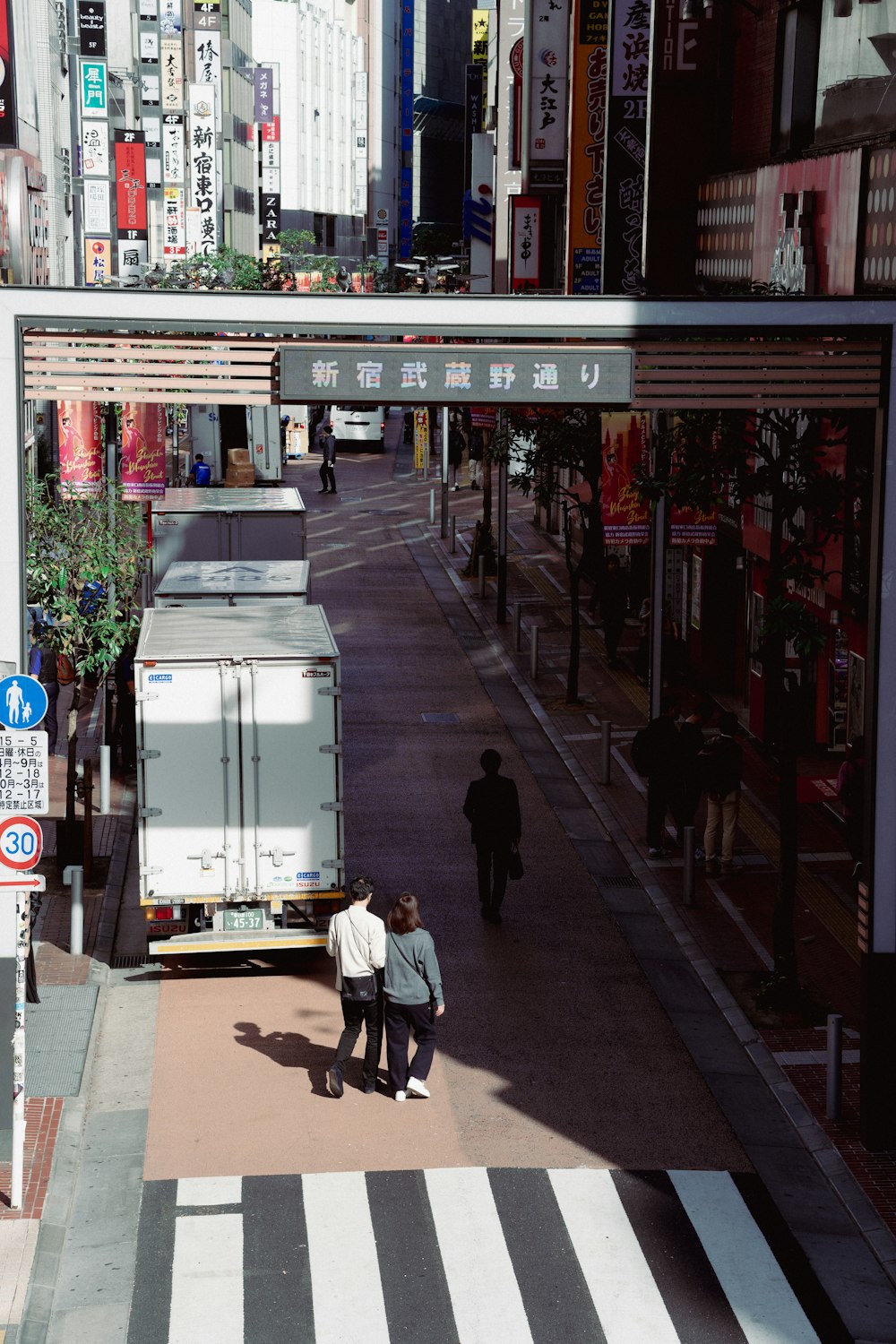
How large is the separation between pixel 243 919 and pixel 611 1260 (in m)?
5.50

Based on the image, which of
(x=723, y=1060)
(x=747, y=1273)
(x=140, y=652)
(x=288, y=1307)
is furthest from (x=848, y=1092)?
(x=140, y=652)

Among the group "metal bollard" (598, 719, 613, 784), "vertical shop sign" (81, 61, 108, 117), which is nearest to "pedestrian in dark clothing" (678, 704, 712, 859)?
"metal bollard" (598, 719, 613, 784)

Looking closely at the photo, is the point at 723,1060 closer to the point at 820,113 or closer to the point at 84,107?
the point at 820,113

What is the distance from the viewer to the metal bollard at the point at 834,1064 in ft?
40.3

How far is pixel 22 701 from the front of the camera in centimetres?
1130

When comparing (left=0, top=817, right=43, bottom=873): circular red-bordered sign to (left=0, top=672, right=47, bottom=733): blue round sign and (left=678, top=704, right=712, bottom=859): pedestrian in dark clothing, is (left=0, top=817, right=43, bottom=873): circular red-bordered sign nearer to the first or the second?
(left=0, top=672, right=47, bottom=733): blue round sign

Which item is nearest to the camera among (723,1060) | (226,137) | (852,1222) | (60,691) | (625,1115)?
(852,1222)

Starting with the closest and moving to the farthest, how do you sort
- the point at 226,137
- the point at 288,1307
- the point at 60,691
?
the point at 288,1307
the point at 60,691
the point at 226,137

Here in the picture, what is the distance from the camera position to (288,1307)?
9.89 metres

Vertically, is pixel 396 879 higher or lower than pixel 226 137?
lower

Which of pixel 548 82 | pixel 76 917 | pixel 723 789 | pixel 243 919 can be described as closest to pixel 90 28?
pixel 548 82

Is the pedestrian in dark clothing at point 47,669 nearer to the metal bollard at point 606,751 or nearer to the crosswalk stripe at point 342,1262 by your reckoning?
the metal bollard at point 606,751

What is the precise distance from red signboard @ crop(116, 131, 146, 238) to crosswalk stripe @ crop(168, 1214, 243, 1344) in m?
50.5

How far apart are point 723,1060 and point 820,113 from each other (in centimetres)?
977
